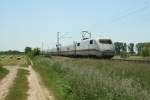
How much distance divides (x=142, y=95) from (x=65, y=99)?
9145mm

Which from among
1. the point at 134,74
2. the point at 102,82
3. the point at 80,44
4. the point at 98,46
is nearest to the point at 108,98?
the point at 102,82

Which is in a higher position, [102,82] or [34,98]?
[102,82]

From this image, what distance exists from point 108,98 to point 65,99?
7662 mm

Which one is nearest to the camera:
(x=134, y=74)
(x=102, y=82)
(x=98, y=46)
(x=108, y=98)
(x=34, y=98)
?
(x=108, y=98)

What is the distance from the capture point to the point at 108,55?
46.2 meters

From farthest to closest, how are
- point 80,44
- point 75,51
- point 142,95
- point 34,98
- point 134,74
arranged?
point 75,51 < point 80,44 < point 34,98 < point 134,74 < point 142,95

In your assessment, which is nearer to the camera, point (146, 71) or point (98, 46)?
point (146, 71)

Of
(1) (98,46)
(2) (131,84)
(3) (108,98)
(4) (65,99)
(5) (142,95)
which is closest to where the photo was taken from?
(5) (142,95)

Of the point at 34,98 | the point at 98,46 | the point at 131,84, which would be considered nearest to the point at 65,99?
the point at 34,98

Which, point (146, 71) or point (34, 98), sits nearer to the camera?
point (146, 71)

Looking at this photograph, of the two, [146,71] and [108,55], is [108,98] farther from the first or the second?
[108,55]

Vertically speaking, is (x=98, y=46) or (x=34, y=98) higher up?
(x=98, y=46)

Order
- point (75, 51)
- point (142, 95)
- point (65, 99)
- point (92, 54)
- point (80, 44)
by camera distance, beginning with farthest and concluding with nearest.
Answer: point (75, 51) < point (80, 44) < point (92, 54) < point (65, 99) < point (142, 95)

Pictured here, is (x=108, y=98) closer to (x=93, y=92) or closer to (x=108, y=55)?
(x=93, y=92)
